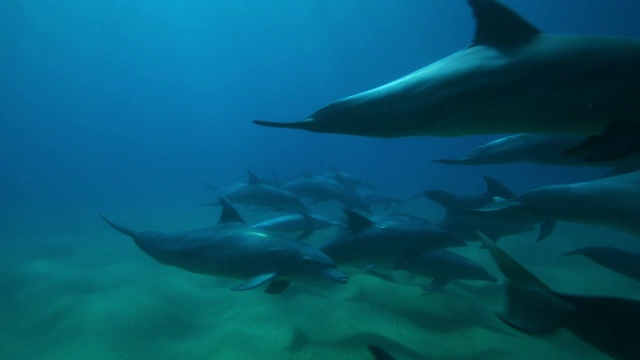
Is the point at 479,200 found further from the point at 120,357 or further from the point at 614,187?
the point at 120,357

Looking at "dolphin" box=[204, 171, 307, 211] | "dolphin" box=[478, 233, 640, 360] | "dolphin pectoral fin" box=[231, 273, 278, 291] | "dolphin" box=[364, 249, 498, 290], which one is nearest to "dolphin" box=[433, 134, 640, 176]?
"dolphin" box=[364, 249, 498, 290]

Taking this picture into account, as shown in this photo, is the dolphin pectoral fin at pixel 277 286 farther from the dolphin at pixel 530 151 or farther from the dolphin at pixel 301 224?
the dolphin at pixel 301 224

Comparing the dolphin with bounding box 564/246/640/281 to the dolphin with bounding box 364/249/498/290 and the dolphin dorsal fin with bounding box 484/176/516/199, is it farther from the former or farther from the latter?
the dolphin with bounding box 364/249/498/290

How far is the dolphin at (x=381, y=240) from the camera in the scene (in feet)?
18.7

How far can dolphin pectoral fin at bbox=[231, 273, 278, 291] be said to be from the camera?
180 inches

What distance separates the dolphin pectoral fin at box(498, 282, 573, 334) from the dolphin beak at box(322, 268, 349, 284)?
262 cm

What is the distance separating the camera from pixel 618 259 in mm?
4930

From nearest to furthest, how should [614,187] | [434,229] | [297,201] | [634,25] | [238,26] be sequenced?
[614,187] → [434,229] → [297,201] → [634,25] → [238,26]

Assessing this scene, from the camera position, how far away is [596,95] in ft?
7.59

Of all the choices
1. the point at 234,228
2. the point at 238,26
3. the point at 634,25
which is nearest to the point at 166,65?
the point at 238,26

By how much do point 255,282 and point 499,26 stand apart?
382 cm

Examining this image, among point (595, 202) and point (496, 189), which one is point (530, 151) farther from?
point (595, 202)

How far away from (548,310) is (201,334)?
4.36 metres

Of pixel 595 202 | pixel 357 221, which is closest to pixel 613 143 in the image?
pixel 595 202
